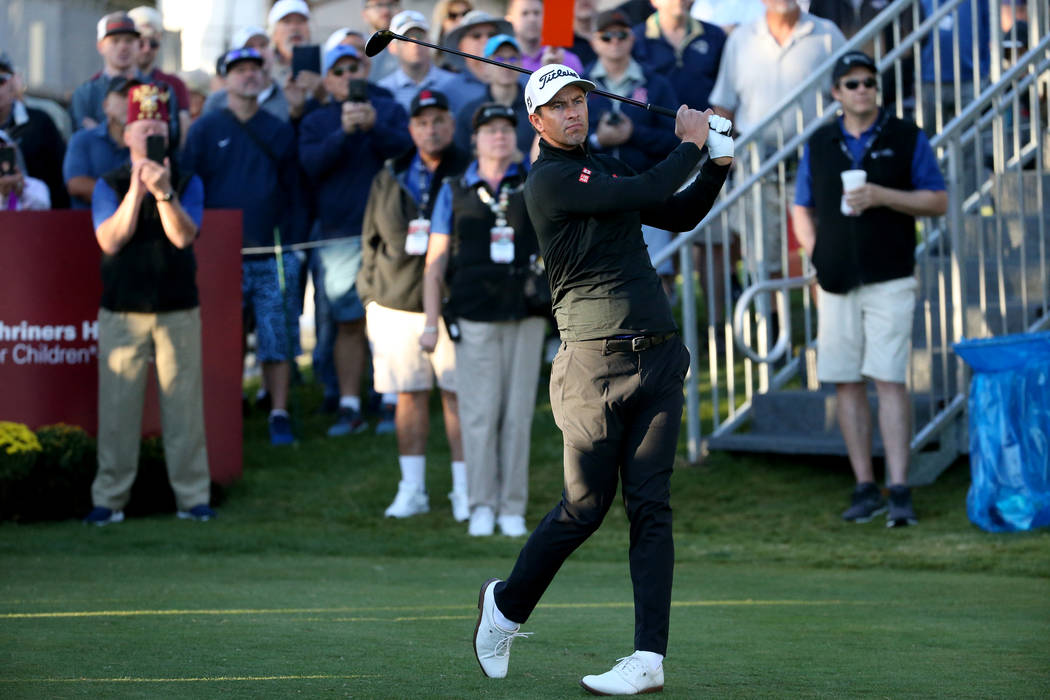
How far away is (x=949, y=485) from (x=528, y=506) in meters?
2.72

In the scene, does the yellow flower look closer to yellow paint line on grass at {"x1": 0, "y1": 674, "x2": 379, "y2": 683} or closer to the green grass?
the green grass

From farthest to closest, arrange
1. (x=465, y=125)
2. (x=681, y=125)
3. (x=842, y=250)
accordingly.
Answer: (x=465, y=125)
(x=842, y=250)
(x=681, y=125)

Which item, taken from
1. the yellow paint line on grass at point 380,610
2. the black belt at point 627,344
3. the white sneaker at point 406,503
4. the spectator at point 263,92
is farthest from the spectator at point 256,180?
the black belt at point 627,344

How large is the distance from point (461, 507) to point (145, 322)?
2273 millimetres

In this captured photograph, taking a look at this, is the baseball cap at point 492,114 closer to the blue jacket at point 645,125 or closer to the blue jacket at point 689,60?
the blue jacket at point 645,125

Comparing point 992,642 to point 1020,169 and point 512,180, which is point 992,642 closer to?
point 512,180

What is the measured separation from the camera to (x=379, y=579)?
7.75 meters

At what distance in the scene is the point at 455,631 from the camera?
19.7 feet

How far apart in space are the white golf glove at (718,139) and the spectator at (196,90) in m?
8.96

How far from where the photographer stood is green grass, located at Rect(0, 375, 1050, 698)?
4.93 m

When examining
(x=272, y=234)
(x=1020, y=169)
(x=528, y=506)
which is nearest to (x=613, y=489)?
(x=528, y=506)

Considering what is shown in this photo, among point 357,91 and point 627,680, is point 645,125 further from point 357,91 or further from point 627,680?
point 627,680

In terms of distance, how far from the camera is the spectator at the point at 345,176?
1149 cm

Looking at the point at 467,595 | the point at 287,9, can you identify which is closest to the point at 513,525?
the point at 467,595
